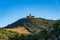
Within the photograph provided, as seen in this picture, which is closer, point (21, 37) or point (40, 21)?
point (21, 37)

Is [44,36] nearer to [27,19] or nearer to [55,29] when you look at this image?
[55,29]

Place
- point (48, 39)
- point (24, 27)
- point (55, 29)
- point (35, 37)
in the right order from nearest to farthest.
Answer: point (55, 29), point (48, 39), point (35, 37), point (24, 27)

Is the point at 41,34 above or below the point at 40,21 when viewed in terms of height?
below

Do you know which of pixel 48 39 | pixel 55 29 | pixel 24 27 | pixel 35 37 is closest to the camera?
pixel 55 29

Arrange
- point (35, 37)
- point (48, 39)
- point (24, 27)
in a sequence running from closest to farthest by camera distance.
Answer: point (48, 39), point (35, 37), point (24, 27)

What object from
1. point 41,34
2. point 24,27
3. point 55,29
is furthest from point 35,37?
point 24,27

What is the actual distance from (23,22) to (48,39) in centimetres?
7636

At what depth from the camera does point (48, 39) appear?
6138 cm

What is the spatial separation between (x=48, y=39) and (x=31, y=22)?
245 ft

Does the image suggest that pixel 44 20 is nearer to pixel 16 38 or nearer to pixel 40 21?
pixel 40 21

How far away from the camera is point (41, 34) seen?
64.1 meters

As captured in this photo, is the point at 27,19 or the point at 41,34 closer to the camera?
the point at 41,34

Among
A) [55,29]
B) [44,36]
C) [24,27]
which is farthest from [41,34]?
[24,27]

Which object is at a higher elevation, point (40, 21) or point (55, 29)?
point (40, 21)
